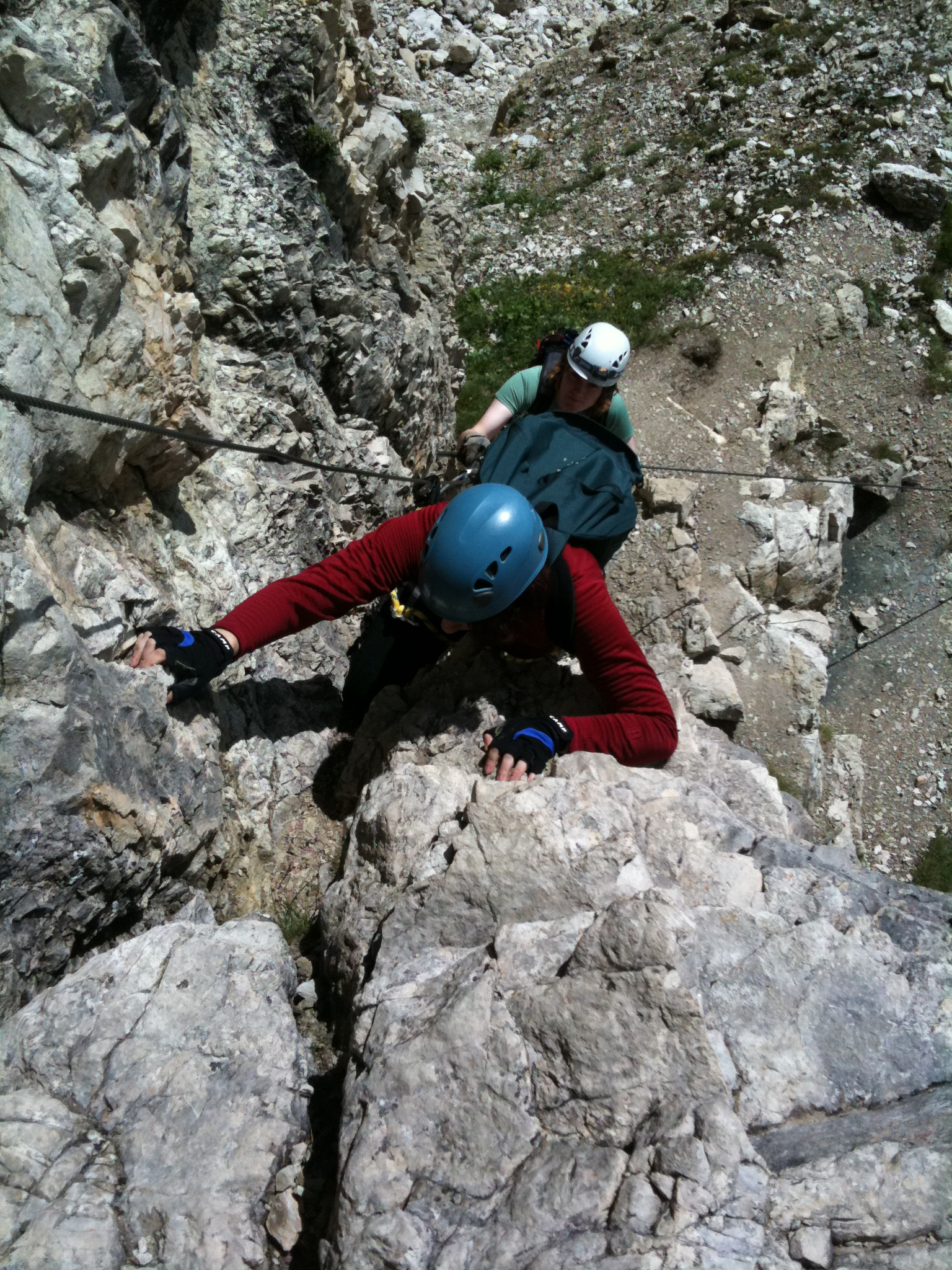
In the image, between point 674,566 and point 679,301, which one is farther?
point 679,301

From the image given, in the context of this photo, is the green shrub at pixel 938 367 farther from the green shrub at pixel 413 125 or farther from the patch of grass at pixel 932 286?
the green shrub at pixel 413 125

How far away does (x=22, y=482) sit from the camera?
141 inches

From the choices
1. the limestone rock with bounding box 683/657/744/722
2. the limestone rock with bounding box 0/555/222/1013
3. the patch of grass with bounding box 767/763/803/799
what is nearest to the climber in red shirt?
the limestone rock with bounding box 0/555/222/1013

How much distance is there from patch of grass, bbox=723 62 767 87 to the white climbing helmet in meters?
12.8

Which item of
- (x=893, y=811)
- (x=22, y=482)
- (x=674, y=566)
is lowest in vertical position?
(x=893, y=811)

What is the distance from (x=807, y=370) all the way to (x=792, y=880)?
436 inches

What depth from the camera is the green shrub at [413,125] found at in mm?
9641

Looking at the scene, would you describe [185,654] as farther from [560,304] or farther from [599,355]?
[560,304]

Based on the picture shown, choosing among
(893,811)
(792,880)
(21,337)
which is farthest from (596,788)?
(893,811)

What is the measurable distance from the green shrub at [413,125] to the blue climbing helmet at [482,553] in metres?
6.93

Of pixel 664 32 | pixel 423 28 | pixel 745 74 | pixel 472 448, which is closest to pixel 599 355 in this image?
pixel 472 448

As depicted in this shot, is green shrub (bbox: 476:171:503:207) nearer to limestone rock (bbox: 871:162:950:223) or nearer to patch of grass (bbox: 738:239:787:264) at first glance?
patch of grass (bbox: 738:239:787:264)

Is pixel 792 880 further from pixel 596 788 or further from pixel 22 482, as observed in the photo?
pixel 22 482

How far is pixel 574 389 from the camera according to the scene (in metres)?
6.64
